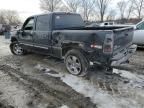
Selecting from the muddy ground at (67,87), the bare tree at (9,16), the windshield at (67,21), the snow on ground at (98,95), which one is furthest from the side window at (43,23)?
the bare tree at (9,16)

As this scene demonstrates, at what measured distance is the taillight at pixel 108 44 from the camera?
430 cm

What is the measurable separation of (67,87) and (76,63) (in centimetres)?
101

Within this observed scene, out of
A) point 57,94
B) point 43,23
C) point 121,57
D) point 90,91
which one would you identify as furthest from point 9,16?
point 90,91

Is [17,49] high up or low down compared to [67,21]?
down

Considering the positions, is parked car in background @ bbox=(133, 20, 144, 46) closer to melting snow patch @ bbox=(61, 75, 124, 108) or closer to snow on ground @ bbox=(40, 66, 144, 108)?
snow on ground @ bbox=(40, 66, 144, 108)

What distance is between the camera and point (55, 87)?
4582 mm

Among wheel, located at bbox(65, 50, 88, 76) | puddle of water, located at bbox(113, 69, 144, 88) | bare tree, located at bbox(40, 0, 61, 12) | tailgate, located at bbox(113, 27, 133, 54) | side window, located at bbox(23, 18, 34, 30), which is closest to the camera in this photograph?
tailgate, located at bbox(113, 27, 133, 54)

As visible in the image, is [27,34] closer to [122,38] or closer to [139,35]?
[122,38]

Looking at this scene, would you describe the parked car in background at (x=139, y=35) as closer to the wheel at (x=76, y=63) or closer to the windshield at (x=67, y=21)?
the windshield at (x=67, y=21)

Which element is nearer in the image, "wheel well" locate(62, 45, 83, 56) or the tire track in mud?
the tire track in mud

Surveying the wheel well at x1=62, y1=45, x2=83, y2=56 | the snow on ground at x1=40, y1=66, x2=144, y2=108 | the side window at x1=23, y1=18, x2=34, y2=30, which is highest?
the side window at x1=23, y1=18, x2=34, y2=30

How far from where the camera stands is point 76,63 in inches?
211

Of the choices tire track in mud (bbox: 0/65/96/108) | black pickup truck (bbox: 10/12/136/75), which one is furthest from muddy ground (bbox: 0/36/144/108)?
black pickup truck (bbox: 10/12/136/75)

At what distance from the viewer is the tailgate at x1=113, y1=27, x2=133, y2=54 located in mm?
4488
